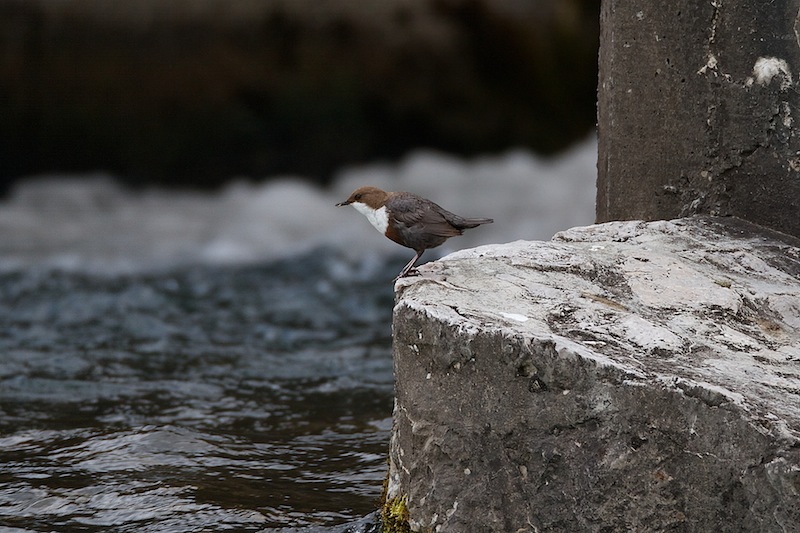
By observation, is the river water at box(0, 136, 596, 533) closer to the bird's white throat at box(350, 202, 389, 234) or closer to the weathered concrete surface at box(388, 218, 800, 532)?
the weathered concrete surface at box(388, 218, 800, 532)

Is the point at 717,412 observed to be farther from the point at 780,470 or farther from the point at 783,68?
the point at 783,68

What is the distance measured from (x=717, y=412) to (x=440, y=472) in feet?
2.48

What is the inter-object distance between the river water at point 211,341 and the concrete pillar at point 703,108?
1.60 m

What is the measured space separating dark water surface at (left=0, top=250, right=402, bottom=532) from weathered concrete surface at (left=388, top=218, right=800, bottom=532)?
0.70 metres

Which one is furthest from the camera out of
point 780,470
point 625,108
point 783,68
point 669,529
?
point 625,108

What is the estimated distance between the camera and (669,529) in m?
2.64

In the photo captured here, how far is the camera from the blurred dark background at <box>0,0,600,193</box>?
35.2 ft

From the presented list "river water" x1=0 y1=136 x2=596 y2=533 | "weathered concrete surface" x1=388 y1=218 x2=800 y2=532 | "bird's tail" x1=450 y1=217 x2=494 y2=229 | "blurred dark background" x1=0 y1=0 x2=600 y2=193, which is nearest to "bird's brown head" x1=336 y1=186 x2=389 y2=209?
"bird's tail" x1=450 y1=217 x2=494 y2=229

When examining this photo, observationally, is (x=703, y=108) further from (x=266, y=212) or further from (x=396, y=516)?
(x=266, y=212)

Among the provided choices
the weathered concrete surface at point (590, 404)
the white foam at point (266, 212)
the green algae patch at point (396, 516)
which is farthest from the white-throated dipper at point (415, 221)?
the white foam at point (266, 212)

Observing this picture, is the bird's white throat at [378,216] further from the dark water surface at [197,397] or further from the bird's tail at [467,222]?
the dark water surface at [197,397]

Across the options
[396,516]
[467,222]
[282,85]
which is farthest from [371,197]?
[282,85]

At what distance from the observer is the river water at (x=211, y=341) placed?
385 cm

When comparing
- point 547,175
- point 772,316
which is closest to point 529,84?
point 547,175
